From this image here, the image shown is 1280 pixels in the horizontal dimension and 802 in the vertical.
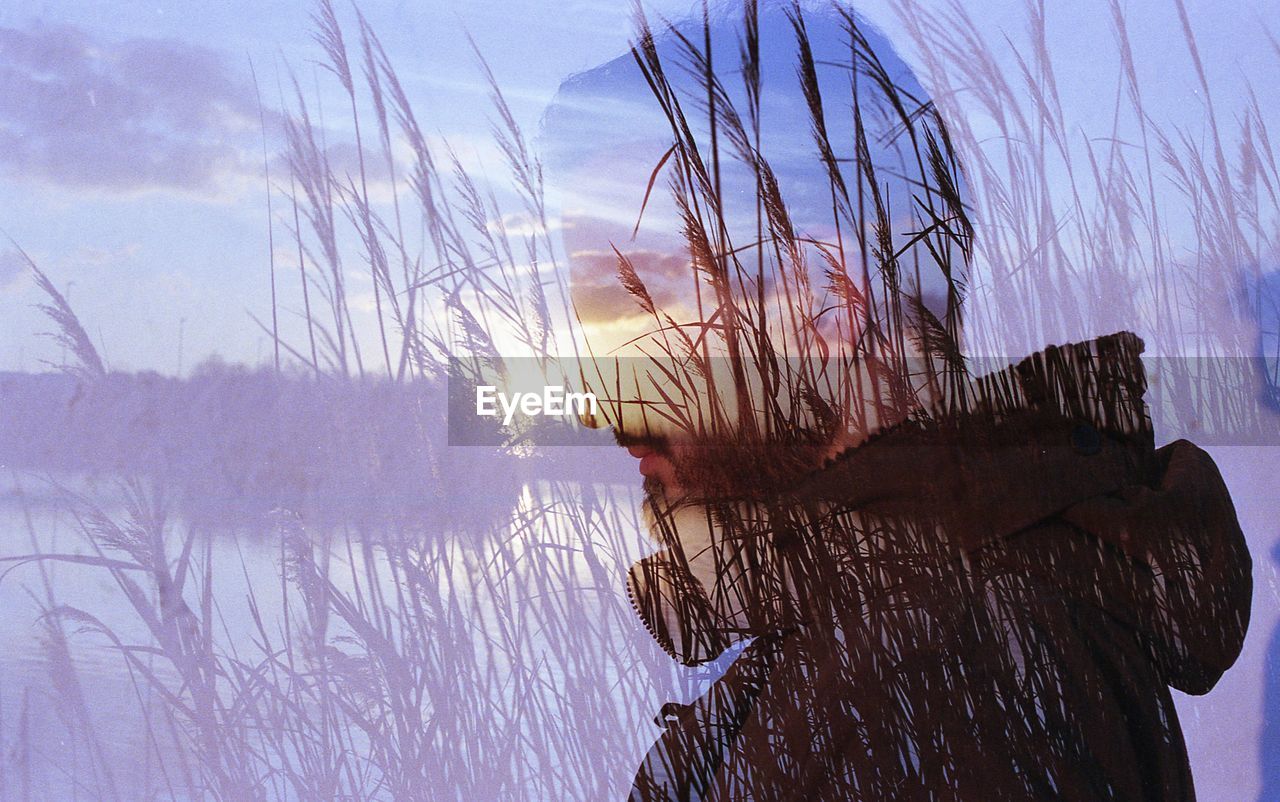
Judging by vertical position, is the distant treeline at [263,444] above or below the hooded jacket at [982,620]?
above

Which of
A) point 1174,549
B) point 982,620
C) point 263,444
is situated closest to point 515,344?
point 263,444

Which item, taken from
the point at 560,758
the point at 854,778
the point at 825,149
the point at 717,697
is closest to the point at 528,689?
the point at 560,758

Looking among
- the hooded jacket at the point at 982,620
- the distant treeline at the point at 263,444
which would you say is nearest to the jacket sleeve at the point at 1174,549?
the hooded jacket at the point at 982,620

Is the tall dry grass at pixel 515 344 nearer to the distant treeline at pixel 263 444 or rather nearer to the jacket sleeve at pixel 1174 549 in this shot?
the distant treeline at pixel 263 444

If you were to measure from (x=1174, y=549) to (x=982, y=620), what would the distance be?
234mm

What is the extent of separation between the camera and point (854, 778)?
1.10 m

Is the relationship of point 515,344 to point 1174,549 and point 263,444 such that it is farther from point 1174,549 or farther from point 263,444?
point 1174,549

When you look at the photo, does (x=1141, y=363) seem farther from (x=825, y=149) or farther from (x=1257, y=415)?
(x=825, y=149)

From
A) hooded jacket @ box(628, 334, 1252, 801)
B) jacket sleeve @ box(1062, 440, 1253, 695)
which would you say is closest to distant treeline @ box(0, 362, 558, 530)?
hooded jacket @ box(628, 334, 1252, 801)

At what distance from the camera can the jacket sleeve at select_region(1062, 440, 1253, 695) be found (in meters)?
1.09

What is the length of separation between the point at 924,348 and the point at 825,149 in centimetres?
28

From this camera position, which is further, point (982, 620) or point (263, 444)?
point (263, 444)

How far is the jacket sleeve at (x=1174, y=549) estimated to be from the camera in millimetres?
1090

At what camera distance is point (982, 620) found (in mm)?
1120
